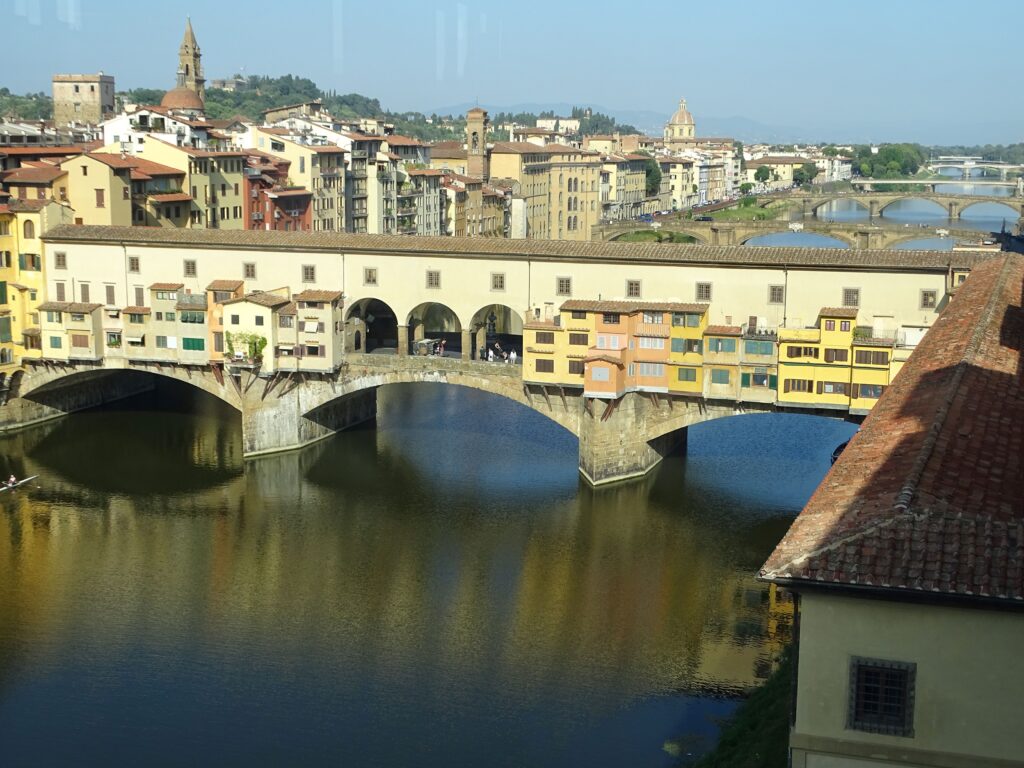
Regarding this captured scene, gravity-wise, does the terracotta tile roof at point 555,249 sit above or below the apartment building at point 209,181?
below

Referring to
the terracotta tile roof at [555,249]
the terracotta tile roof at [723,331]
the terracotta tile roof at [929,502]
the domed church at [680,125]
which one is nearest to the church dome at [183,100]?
the terracotta tile roof at [555,249]

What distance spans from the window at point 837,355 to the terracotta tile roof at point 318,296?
13.2 m

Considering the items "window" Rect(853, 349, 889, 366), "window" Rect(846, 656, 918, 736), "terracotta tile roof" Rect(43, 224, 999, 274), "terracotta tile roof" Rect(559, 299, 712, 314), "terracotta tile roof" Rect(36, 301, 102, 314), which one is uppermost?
"terracotta tile roof" Rect(43, 224, 999, 274)

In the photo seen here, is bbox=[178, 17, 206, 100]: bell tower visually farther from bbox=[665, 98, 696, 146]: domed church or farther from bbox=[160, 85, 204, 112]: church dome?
bbox=[665, 98, 696, 146]: domed church

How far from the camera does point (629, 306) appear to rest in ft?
109

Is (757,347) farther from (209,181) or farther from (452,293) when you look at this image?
(209,181)

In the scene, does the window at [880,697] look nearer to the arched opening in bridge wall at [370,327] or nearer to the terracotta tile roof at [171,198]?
the arched opening in bridge wall at [370,327]

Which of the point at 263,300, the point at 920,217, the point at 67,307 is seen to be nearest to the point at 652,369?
the point at 263,300

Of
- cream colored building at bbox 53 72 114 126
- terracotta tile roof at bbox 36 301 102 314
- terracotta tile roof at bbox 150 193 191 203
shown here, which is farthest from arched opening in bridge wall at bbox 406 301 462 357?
cream colored building at bbox 53 72 114 126

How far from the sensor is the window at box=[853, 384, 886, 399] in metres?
31.1

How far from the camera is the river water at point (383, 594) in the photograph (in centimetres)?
2027

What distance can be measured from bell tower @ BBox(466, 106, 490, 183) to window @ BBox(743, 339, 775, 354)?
1984 inches

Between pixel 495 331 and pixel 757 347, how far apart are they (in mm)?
22006

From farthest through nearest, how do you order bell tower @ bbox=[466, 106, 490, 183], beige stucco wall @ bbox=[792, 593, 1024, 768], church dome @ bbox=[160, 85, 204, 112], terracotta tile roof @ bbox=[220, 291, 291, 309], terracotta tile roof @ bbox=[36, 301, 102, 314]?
bell tower @ bbox=[466, 106, 490, 183] < church dome @ bbox=[160, 85, 204, 112] < terracotta tile roof @ bbox=[36, 301, 102, 314] < terracotta tile roof @ bbox=[220, 291, 291, 309] < beige stucco wall @ bbox=[792, 593, 1024, 768]
